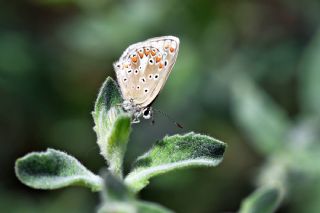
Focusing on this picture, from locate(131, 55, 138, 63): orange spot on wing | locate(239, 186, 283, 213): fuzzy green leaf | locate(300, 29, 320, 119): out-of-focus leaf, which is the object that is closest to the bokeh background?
locate(300, 29, 320, 119): out-of-focus leaf

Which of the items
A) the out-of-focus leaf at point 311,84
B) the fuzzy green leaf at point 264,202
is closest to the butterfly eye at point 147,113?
the fuzzy green leaf at point 264,202

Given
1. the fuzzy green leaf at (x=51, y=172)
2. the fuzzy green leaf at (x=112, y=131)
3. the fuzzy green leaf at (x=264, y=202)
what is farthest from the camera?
the fuzzy green leaf at (x=264, y=202)

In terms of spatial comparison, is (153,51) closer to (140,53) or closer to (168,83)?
(140,53)

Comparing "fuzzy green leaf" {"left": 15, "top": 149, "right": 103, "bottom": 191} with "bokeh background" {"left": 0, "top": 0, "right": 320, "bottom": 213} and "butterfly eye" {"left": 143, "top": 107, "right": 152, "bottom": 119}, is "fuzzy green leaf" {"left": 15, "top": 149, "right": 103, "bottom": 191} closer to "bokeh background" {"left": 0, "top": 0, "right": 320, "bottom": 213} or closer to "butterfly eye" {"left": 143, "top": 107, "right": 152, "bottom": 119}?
"butterfly eye" {"left": 143, "top": 107, "right": 152, "bottom": 119}

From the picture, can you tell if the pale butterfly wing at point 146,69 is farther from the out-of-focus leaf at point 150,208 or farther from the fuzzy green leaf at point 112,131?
the out-of-focus leaf at point 150,208

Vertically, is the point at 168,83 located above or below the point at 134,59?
above

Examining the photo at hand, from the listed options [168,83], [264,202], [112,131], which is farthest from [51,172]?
[168,83]
